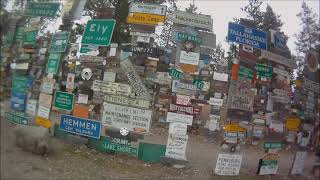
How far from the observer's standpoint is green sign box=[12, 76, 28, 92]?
8.50 meters

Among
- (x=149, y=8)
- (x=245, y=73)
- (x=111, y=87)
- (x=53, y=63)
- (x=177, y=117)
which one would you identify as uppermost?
(x=149, y=8)

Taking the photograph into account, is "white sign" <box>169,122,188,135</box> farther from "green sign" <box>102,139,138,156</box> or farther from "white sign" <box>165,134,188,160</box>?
"green sign" <box>102,139,138,156</box>

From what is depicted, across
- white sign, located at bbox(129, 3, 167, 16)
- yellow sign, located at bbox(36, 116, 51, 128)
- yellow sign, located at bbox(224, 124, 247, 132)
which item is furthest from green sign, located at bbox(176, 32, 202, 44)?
yellow sign, located at bbox(36, 116, 51, 128)

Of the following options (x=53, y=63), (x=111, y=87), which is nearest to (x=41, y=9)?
(x=53, y=63)

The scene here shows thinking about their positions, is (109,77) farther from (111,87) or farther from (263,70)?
(263,70)

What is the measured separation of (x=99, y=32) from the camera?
9.88 metres

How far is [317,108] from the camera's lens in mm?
11016

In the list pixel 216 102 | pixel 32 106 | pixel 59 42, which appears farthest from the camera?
pixel 216 102

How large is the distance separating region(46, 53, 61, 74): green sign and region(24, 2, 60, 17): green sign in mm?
980

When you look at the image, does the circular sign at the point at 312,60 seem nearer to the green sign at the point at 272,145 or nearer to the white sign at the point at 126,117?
the green sign at the point at 272,145

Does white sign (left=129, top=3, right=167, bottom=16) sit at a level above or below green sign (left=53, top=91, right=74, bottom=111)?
above

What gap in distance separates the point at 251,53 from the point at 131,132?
A: 11.2ft

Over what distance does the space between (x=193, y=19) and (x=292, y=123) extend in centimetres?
370

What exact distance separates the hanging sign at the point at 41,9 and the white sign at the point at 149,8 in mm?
1946
